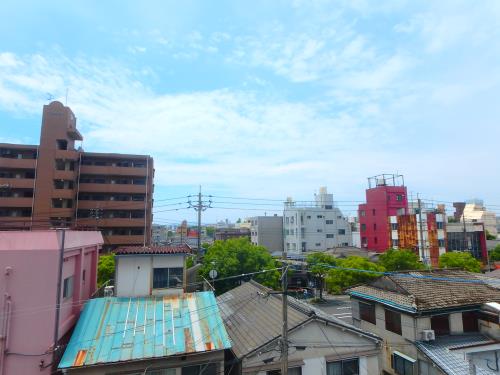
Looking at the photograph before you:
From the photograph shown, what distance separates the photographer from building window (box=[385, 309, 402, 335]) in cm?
1875

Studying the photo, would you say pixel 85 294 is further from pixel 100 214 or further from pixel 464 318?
pixel 100 214

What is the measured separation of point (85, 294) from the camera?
683 inches

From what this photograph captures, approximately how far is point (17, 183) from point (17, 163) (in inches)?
129

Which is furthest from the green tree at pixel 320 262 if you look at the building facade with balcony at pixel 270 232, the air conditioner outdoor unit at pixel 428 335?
the building facade with balcony at pixel 270 232

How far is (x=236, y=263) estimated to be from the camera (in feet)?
100

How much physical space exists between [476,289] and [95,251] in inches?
950

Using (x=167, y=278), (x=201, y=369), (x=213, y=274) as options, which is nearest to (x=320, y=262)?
(x=213, y=274)

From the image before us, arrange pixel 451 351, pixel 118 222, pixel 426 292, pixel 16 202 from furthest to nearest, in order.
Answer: pixel 118 222, pixel 16 202, pixel 426 292, pixel 451 351

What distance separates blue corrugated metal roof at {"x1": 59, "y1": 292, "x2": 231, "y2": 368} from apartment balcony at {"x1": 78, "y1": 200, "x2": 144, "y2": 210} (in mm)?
43099

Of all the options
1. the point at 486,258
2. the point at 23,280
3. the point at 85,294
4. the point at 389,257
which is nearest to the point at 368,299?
the point at 85,294

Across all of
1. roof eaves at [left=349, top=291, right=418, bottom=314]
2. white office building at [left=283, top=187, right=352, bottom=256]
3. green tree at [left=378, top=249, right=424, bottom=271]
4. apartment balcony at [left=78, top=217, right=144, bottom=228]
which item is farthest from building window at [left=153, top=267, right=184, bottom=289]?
white office building at [left=283, top=187, right=352, bottom=256]

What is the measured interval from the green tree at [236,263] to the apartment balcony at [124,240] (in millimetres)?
26460

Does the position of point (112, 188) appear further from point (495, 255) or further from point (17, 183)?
point (495, 255)

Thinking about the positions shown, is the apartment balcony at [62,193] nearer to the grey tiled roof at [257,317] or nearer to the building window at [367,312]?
the grey tiled roof at [257,317]
